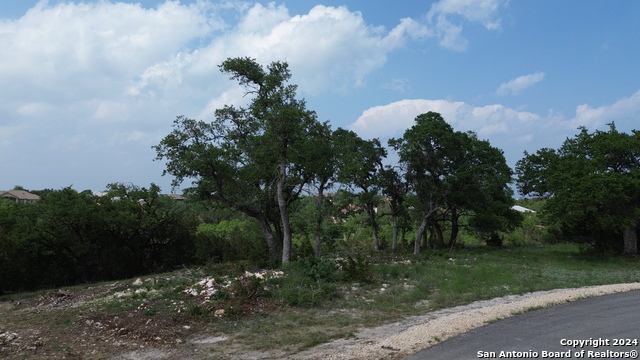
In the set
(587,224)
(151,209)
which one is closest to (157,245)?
(151,209)

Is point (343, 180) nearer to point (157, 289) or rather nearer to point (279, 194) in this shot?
point (279, 194)

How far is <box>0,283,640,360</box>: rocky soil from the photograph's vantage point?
8.00m

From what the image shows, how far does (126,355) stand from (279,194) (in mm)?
10495

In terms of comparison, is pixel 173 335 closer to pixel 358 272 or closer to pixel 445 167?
pixel 358 272

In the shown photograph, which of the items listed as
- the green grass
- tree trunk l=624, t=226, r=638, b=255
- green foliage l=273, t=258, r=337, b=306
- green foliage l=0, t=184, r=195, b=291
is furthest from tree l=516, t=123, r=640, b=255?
green foliage l=0, t=184, r=195, b=291

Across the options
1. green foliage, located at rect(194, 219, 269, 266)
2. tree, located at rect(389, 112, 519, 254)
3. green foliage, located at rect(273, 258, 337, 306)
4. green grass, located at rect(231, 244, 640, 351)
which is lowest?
green grass, located at rect(231, 244, 640, 351)

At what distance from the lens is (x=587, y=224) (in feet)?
78.7

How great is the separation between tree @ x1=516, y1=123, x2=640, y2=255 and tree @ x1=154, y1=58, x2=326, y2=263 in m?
13.9

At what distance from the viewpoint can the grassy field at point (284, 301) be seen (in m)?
9.66

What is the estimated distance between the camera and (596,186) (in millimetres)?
21359

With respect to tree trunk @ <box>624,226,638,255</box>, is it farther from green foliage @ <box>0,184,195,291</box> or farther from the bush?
green foliage @ <box>0,184,195,291</box>

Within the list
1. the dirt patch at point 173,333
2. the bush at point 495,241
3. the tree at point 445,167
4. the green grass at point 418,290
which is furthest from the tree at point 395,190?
the dirt patch at point 173,333

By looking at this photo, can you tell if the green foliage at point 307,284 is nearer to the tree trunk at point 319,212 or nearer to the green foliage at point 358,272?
the green foliage at point 358,272

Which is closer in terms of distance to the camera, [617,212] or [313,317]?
[313,317]
